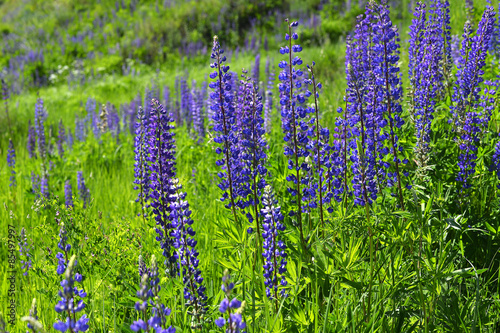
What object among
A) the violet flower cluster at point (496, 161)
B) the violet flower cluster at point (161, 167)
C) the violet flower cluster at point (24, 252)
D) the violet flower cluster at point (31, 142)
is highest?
the violet flower cluster at point (161, 167)

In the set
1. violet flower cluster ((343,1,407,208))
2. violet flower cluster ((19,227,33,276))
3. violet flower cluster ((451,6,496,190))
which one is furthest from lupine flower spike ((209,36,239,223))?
violet flower cluster ((451,6,496,190))

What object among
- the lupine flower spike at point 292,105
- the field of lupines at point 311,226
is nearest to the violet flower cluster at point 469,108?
the field of lupines at point 311,226

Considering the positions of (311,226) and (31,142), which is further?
(31,142)

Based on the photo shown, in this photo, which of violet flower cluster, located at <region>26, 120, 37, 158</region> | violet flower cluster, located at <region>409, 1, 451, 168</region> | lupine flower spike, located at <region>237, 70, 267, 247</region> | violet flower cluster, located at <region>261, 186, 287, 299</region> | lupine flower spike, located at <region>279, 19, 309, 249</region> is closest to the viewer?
violet flower cluster, located at <region>261, 186, 287, 299</region>

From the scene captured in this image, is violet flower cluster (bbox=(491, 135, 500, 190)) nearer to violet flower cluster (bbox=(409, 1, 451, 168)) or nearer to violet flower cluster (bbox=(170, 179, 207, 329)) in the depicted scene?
violet flower cluster (bbox=(409, 1, 451, 168))

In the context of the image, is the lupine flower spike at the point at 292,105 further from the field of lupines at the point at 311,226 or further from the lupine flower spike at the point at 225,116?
the lupine flower spike at the point at 225,116

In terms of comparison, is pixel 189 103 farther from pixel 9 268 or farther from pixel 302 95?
pixel 302 95

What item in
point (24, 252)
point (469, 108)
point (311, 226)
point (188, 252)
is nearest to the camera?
point (188, 252)

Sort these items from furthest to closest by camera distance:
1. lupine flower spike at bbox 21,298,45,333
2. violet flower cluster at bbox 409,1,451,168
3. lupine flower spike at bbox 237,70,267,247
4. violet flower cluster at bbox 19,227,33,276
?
violet flower cluster at bbox 409,1,451,168 < violet flower cluster at bbox 19,227,33,276 < lupine flower spike at bbox 237,70,267,247 < lupine flower spike at bbox 21,298,45,333

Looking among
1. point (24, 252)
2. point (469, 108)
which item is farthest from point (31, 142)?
point (469, 108)

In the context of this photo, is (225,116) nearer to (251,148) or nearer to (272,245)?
(251,148)

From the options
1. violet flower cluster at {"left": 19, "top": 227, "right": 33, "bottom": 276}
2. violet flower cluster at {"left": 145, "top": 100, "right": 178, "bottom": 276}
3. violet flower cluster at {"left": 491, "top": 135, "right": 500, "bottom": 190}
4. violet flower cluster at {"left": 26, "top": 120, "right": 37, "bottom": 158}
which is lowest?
violet flower cluster at {"left": 26, "top": 120, "right": 37, "bottom": 158}

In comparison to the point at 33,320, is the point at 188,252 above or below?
below

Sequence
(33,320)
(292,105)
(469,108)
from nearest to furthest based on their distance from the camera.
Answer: (33,320) → (292,105) → (469,108)
